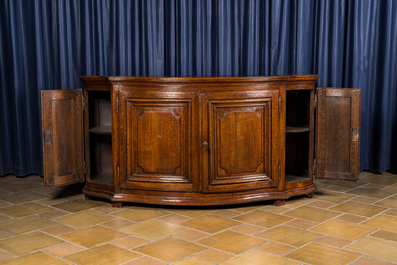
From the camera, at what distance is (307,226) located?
322 cm

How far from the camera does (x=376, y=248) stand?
2846 mm

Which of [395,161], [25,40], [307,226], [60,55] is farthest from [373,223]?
[25,40]

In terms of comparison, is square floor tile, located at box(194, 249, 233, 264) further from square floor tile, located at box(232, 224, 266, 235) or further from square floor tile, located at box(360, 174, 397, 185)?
square floor tile, located at box(360, 174, 397, 185)

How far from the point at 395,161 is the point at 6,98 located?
3.50 meters

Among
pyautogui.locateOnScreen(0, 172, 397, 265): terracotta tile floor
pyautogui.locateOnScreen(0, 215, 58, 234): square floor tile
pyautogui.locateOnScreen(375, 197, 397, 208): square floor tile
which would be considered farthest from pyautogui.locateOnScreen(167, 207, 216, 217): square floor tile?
pyautogui.locateOnScreen(375, 197, 397, 208): square floor tile

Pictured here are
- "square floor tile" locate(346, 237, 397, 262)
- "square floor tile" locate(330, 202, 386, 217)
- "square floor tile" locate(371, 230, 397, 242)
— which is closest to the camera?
"square floor tile" locate(346, 237, 397, 262)

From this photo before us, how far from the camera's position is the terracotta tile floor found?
273cm

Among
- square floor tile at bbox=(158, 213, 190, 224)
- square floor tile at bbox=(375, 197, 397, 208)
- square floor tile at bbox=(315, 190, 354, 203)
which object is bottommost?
square floor tile at bbox=(375, 197, 397, 208)

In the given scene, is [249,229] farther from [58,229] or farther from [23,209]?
[23,209]

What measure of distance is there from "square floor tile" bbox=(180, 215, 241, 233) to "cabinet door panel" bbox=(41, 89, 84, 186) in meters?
1.05

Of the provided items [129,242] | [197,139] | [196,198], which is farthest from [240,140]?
[129,242]

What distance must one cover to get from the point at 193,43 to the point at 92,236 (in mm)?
2153

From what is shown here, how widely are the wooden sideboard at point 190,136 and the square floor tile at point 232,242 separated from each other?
0.51 m

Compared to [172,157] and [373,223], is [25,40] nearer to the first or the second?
[172,157]
